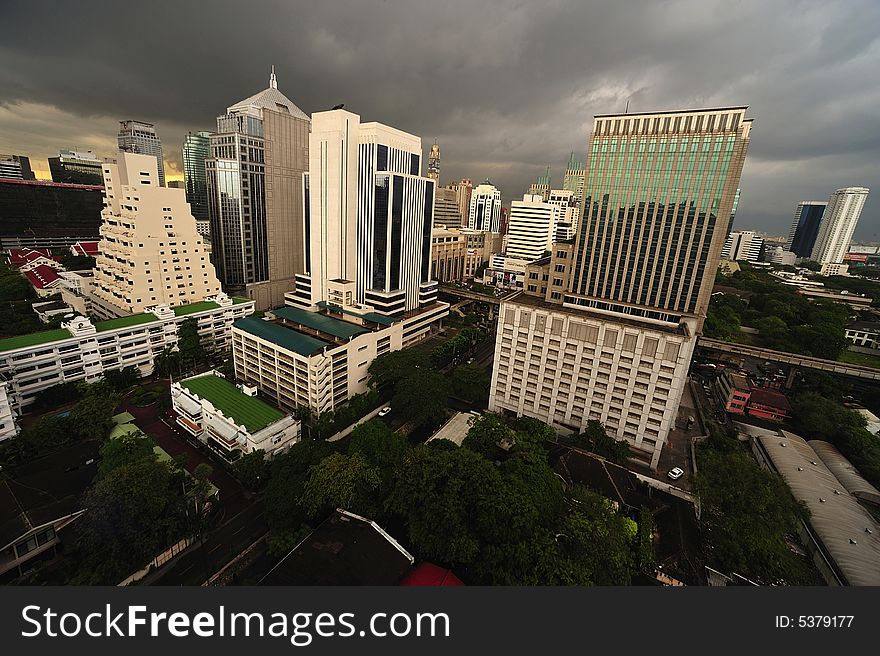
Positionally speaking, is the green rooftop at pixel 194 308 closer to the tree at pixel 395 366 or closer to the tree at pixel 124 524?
the tree at pixel 395 366

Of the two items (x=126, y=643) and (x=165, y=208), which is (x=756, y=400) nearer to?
(x=126, y=643)

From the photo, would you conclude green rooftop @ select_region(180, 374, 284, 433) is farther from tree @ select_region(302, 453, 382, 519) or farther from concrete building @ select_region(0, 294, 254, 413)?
concrete building @ select_region(0, 294, 254, 413)

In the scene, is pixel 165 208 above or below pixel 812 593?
above

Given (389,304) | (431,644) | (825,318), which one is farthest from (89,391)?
(825,318)

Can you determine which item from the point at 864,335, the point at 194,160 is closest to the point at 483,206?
the point at 194,160

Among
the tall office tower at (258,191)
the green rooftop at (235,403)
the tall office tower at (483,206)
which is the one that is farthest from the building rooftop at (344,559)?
the tall office tower at (483,206)

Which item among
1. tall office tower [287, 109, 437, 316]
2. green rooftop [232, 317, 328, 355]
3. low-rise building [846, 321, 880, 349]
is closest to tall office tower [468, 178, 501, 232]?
tall office tower [287, 109, 437, 316]

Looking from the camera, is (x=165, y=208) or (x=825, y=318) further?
(x=825, y=318)
